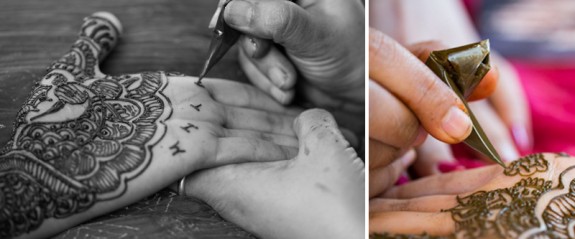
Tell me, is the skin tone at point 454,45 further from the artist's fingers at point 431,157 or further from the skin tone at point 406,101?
the skin tone at point 406,101

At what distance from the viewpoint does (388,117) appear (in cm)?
80

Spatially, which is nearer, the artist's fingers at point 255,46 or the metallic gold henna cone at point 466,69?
the metallic gold henna cone at point 466,69

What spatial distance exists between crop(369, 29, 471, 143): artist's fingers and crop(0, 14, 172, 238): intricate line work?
31cm

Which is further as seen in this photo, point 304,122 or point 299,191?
point 304,122

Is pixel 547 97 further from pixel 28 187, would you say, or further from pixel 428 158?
pixel 28 187

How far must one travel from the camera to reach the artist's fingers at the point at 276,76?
1.04 meters

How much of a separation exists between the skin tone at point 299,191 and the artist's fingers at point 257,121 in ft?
0.41

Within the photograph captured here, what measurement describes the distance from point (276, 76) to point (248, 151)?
22 centimetres

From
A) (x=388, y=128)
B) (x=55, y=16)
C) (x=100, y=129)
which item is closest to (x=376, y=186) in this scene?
(x=388, y=128)

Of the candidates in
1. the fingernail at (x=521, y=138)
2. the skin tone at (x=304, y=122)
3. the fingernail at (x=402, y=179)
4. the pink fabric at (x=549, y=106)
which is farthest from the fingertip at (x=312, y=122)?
the fingernail at (x=521, y=138)

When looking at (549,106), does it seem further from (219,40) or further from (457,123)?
(219,40)

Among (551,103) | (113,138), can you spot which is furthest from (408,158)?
(113,138)

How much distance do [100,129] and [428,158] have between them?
23.4 inches

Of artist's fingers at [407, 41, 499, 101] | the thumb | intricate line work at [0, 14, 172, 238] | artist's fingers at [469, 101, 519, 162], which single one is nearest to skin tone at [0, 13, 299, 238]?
intricate line work at [0, 14, 172, 238]
